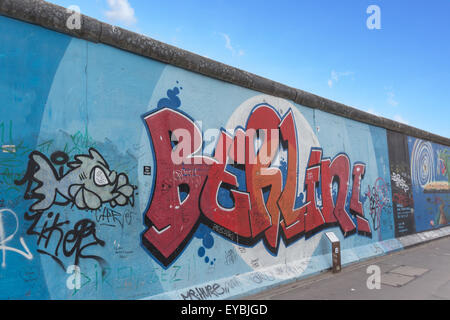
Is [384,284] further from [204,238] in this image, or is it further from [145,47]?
[145,47]

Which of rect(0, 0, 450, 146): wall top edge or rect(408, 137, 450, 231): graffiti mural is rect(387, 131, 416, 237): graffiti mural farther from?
rect(0, 0, 450, 146): wall top edge

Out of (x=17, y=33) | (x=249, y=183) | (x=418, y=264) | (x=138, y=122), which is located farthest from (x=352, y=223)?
(x=17, y=33)

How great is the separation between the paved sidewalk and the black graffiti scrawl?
125 inches

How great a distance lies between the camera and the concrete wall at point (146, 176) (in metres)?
4.38

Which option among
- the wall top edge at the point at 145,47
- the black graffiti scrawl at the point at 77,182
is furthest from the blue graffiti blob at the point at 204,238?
the wall top edge at the point at 145,47

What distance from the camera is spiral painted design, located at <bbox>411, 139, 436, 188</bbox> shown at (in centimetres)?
1376

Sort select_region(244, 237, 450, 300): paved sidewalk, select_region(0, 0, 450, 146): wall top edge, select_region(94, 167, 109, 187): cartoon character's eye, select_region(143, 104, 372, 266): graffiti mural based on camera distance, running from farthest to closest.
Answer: select_region(244, 237, 450, 300): paved sidewalk < select_region(143, 104, 372, 266): graffiti mural < select_region(94, 167, 109, 187): cartoon character's eye < select_region(0, 0, 450, 146): wall top edge

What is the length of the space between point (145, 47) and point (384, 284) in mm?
6500

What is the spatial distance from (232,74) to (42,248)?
15.2ft

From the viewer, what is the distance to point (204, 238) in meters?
6.16

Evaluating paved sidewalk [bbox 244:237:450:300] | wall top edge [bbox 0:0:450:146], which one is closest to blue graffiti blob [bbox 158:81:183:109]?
wall top edge [bbox 0:0:450:146]

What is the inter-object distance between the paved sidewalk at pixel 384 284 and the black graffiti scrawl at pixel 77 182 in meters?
3.18

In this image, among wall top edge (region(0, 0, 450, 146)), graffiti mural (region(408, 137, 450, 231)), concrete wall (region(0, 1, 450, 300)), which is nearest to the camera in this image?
concrete wall (region(0, 1, 450, 300))
